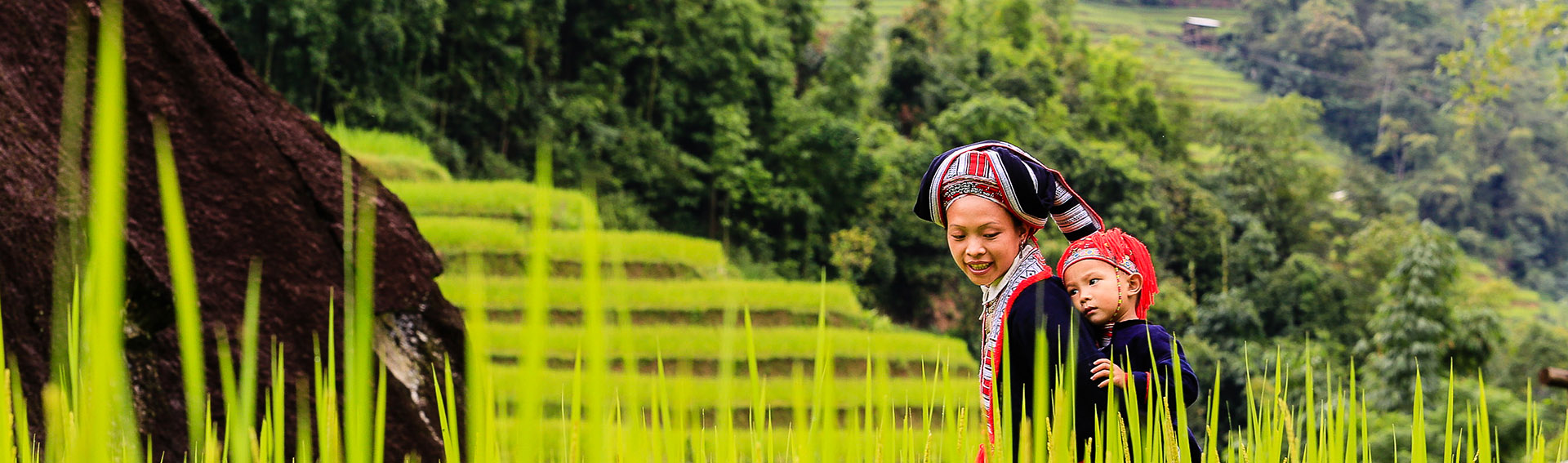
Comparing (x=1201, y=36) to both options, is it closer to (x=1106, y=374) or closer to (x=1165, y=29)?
(x=1165, y=29)

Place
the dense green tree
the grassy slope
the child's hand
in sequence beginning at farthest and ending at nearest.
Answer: the dense green tree → the grassy slope → the child's hand

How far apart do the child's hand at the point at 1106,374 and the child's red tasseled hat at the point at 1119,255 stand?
0.48ft

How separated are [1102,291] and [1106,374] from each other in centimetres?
13

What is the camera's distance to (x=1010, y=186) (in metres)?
1.53

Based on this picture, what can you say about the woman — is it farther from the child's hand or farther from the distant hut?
the distant hut

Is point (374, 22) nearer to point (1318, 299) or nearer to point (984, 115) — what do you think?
point (984, 115)

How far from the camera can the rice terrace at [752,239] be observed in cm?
100

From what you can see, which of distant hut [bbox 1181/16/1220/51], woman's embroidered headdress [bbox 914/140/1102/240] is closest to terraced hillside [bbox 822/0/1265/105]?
distant hut [bbox 1181/16/1220/51]

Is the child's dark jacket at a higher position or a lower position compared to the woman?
lower

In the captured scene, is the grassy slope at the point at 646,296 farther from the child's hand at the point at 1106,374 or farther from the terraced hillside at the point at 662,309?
the child's hand at the point at 1106,374

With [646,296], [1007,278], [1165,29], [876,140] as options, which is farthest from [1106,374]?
[1165,29]

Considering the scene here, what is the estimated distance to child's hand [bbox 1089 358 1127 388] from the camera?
1.45 meters

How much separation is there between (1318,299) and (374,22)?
16.9m

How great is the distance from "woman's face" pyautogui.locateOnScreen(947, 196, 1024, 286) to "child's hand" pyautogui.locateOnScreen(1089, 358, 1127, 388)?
213 mm
